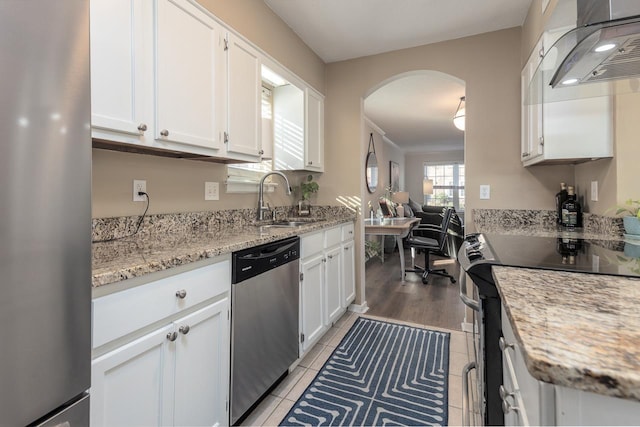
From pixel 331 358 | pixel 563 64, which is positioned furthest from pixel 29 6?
pixel 331 358

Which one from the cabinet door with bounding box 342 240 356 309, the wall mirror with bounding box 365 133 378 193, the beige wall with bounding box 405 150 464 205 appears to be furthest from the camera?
the beige wall with bounding box 405 150 464 205

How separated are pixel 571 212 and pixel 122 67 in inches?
105

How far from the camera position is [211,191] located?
6.59ft

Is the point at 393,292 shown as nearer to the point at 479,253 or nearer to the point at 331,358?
the point at 331,358

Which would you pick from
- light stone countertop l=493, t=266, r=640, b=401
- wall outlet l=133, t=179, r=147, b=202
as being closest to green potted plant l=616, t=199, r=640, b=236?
light stone countertop l=493, t=266, r=640, b=401

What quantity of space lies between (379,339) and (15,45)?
97.6 inches

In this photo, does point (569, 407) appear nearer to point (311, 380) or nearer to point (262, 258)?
point (262, 258)

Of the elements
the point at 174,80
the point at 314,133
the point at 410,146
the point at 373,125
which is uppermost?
the point at 410,146

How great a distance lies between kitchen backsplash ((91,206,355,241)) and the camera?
1.39m

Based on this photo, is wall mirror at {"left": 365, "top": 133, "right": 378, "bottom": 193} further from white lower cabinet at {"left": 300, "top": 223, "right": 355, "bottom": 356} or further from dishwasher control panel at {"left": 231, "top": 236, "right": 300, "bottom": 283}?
dishwasher control panel at {"left": 231, "top": 236, "right": 300, "bottom": 283}

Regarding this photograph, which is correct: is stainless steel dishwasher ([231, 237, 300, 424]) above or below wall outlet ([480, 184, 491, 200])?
below

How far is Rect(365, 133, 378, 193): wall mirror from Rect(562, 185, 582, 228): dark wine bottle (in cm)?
351

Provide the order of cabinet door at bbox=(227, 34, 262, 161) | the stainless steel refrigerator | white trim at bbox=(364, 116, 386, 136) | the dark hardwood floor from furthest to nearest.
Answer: white trim at bbox=(364, 116, 386, 136)
the dark hardwood floor
cabinet door at bbox=(227, 34, 262, 161)
the stainless steel refrigerator

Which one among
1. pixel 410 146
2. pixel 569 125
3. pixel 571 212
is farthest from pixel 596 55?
pixel 410 146
